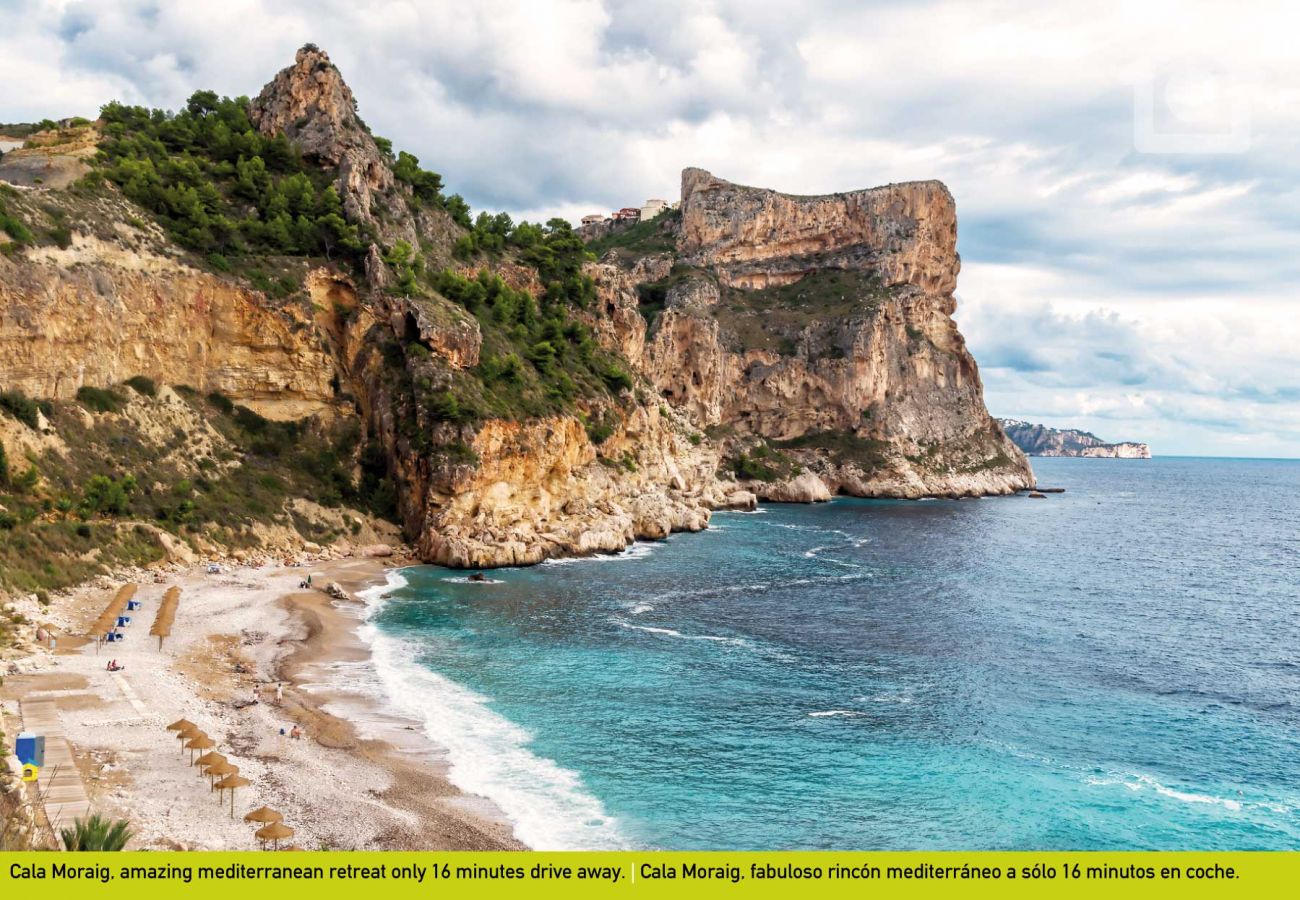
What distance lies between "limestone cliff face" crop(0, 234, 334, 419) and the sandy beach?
17.1 meters

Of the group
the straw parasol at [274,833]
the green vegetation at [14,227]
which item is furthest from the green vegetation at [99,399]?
the straw parasol at [274,833]

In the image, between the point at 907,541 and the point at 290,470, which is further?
the point at 907,541

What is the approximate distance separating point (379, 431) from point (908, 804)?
49528mm


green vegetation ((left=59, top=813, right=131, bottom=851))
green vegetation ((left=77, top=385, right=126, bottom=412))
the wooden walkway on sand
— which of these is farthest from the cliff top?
green vegetation ((left=59, top=813, right=131, bottom=851))

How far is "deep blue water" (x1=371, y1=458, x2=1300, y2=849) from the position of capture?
20.7 m

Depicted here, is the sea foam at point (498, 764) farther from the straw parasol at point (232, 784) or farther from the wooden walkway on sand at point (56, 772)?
the wooden walkway on sand at point (56, 772)

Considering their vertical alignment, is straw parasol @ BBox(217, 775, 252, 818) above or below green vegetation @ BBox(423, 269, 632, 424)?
below

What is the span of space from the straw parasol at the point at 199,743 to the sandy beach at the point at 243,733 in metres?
0.31

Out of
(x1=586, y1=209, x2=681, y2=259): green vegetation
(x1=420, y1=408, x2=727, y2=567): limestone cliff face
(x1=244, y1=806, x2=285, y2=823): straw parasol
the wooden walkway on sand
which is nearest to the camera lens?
the wooden walkway on sand

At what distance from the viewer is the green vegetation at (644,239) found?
148m

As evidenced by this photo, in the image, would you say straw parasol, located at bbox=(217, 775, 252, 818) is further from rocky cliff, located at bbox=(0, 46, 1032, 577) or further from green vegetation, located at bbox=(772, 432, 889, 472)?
green vegetation, located at bbox=(772, 432, 889, 472)

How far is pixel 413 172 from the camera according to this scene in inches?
Answer: 3201

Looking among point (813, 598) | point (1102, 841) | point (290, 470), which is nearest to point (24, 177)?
point (290, 470)

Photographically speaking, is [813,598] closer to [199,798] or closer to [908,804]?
[908,804]
